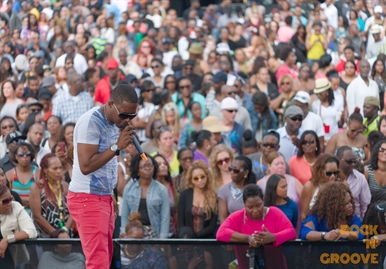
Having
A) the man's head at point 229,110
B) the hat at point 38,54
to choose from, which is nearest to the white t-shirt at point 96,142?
the man's head at point 229,110

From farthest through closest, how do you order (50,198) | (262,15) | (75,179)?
1. (262,15)
2. (50,198)
3. (75,179)

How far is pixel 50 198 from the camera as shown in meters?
8.98

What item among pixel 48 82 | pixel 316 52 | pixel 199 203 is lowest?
pixel 199 203

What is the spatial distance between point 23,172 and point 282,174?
9.49 feet

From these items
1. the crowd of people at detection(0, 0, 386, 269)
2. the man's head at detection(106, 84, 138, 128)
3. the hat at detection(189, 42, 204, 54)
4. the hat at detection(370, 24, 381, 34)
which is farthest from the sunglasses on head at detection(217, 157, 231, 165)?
the hat at detection(370, 24, 381, 34)

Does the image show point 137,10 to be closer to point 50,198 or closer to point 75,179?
point 50,198

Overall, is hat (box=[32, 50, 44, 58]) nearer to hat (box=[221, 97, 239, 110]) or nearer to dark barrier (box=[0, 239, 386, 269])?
hat (box=[221, 97, 239, 110])

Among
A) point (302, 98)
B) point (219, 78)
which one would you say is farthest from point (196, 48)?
point (302, 98)

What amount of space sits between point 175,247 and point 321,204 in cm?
144

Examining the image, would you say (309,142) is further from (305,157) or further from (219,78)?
(219,78)

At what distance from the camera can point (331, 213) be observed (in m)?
8.01

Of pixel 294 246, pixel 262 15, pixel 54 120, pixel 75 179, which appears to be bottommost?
pixel 294 246

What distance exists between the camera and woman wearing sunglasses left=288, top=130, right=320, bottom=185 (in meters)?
10.0

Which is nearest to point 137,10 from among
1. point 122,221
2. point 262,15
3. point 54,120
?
point 262,15
